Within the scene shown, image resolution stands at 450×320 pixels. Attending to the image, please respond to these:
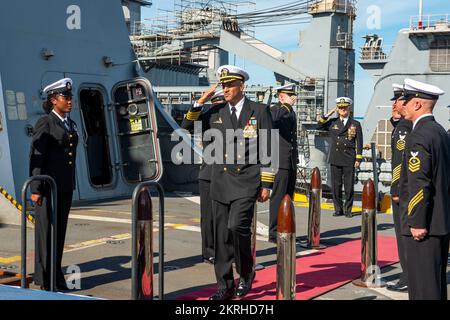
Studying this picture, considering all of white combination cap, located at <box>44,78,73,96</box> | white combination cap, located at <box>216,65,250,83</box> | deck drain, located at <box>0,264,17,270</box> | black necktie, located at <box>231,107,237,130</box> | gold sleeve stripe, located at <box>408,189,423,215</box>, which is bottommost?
deck drain, located at <box>0,264,17,270</box>

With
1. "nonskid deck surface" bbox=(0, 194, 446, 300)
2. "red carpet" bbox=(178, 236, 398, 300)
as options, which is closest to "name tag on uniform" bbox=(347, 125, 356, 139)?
"nonskid deck surface" bbox=(0, 194, 446, 300)

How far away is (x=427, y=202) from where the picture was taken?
4055 millimetres

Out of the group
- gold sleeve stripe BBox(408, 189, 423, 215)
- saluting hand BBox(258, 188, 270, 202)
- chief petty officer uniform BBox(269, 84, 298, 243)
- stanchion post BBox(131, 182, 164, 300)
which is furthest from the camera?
chief petty officer uniform BBox(269, 84, 298, 243)

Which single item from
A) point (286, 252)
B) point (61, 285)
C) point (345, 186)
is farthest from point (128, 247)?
point (345, 186)

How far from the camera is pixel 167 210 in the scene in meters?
10.2

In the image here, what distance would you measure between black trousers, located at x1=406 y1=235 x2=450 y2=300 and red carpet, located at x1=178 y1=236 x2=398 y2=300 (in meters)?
1.22

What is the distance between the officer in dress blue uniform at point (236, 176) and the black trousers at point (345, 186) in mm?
5357

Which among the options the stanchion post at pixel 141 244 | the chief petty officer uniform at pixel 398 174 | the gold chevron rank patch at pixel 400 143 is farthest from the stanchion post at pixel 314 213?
the stanchion post at pixel 141 244

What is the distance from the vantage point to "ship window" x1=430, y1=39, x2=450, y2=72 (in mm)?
20297

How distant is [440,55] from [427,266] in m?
17.8

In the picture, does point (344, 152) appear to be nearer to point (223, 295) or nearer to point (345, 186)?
point (345, 186)

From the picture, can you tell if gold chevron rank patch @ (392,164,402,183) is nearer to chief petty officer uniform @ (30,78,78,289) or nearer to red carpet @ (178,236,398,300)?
red carpet @ (178,236,398,300)

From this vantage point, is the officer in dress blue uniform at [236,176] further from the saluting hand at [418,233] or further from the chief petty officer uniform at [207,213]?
the saluting hand at [418,233]
